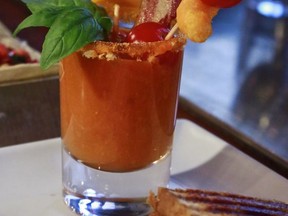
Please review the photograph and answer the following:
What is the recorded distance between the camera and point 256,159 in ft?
3.56

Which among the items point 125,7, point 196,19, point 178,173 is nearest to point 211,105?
point 178,173

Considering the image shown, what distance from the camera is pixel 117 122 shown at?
2.78 ft

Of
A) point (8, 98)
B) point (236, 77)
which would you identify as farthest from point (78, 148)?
point (236, 77)

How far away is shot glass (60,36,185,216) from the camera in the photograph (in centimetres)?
82

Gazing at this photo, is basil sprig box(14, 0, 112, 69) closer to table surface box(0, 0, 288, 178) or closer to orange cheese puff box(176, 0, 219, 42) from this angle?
orange cheese puff box(176, 0, 219, 42)

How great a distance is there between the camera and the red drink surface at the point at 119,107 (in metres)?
0.82

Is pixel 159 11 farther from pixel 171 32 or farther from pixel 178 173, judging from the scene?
pixel 178 173

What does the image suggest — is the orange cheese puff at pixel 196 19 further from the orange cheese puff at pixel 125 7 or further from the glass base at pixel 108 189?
the glass base at pixel 108 189

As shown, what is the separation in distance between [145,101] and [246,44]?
2031 millimetres

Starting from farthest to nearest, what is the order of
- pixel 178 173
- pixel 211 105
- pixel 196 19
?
1. pixel 211 105
2. pixel 178 173
3. pixel 196 19

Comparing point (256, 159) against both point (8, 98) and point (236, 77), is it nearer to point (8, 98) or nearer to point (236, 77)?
point (8, 98)

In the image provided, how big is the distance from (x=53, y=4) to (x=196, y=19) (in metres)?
0.22

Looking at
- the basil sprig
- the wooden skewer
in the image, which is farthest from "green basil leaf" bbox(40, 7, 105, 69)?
the wooden skewer

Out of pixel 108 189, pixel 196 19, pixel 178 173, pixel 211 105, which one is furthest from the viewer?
pixel 211 105
